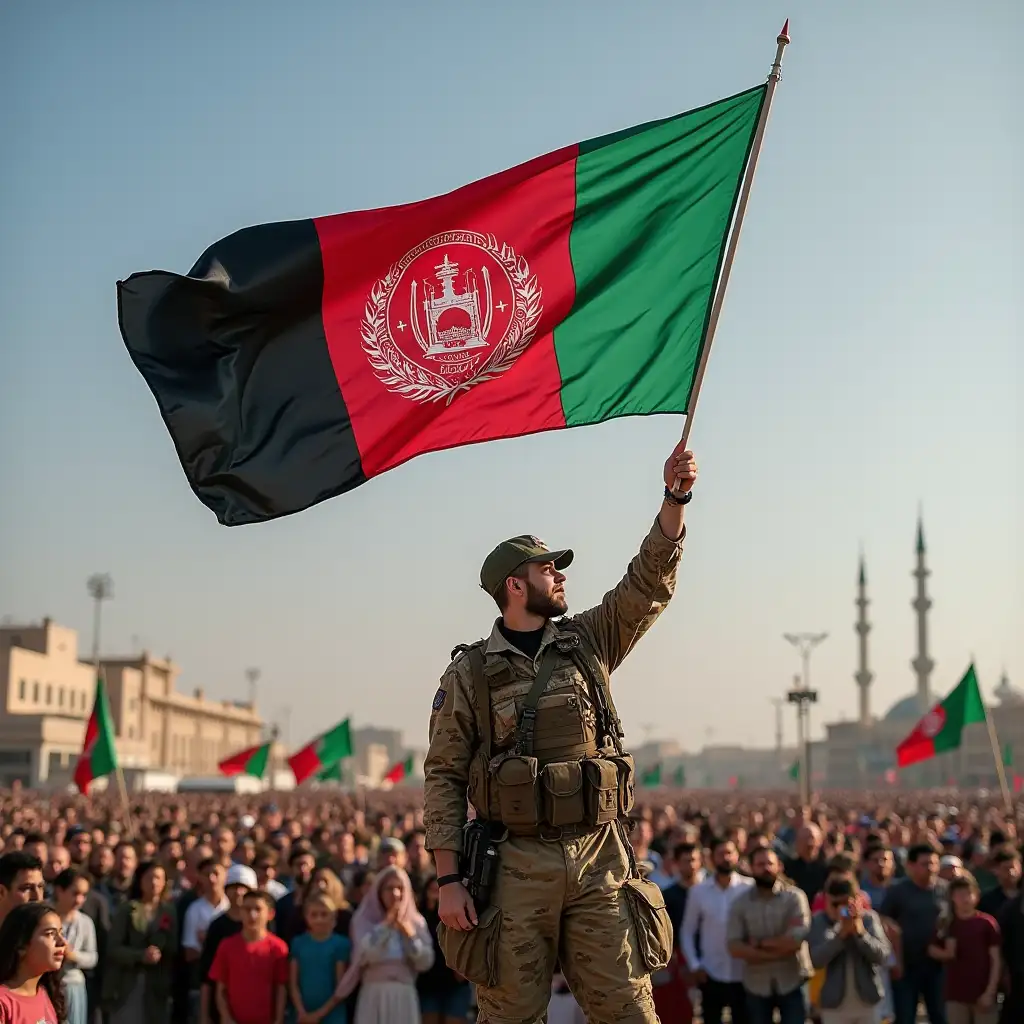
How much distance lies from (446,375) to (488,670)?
158 centimetres

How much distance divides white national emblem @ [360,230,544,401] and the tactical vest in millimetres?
1449

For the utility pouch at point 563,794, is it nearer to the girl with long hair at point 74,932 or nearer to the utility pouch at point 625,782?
the utility pouch at point 625,782

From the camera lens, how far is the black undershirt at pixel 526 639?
5.79 m

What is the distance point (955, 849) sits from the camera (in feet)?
55.8

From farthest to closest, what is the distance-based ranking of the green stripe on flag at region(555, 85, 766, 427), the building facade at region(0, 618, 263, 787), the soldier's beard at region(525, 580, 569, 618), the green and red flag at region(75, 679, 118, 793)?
the building facade at region(0, 618, 263, 787) < the green and red flag at region(75, 679, 118, 793) < the green stripe on flag at region(555, 85, 766, 427) < the soldier's beard at region(525, 580, 569, 618)

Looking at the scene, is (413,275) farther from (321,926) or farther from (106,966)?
(106,966)

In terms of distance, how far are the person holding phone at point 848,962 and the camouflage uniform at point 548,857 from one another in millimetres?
5102

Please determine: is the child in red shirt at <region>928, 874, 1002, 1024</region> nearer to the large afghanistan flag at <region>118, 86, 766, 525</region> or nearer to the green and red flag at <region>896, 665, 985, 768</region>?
the large afghanistan flag at <region>118, 86, 766, 525</region>

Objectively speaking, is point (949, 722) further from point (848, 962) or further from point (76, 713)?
point (76, 713)

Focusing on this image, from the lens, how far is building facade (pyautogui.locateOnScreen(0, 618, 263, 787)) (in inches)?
3056

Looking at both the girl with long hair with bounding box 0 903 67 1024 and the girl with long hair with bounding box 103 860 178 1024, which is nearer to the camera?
the girl with long hair with bounding box 0 903 67 1024

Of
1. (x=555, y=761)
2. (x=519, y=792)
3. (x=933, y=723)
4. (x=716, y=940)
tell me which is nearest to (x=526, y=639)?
(x=555, y=761)

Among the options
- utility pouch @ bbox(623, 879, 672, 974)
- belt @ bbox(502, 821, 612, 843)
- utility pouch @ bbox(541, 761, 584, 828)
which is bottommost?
utility pouch @ bbox(623, 879, 672, 974)

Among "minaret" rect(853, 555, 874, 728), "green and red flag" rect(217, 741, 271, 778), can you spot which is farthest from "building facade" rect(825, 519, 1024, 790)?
"green and red flag" rect(217, 741, 271, 778)
